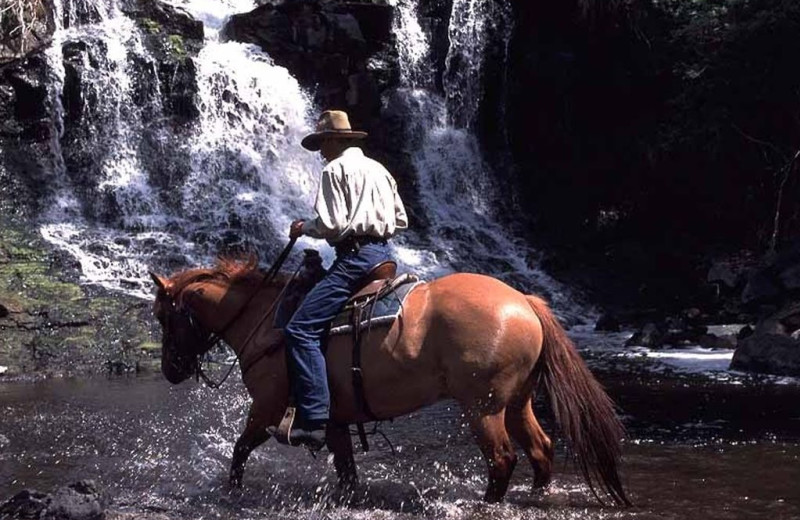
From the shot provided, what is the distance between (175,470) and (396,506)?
82.6 inches

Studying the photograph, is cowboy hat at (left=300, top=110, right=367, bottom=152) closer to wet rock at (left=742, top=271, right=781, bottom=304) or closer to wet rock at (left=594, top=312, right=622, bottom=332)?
wet rock at (left=742, top=271, right=781, bottom=304)

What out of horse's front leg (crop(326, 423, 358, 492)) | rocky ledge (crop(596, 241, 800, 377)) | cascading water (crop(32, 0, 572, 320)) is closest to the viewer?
horse's front leg (crop(326, 423, 358, 492))

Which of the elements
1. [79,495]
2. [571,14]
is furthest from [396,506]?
[571,14]

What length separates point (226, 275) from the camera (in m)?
7.42

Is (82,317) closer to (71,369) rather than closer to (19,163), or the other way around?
(71,369)

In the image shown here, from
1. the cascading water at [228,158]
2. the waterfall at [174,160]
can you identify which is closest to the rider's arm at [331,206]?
the cascading water at [228,158]

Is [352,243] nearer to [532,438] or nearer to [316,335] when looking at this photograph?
[316,335]

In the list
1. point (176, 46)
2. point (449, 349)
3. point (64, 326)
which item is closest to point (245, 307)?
point (449, 349)

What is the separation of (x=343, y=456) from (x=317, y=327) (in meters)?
1.01

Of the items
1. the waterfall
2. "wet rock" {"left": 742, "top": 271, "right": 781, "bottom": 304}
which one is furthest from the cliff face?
the waterfall

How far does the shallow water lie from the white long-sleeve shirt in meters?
1.78

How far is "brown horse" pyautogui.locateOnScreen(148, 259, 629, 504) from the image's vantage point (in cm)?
618

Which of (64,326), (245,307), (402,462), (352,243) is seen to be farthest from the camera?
(64,326)

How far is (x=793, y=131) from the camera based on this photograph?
18.6 m
